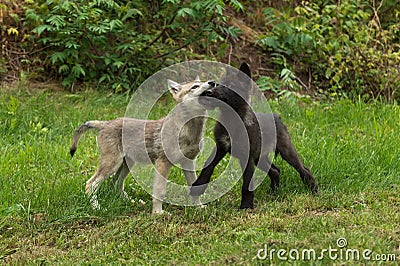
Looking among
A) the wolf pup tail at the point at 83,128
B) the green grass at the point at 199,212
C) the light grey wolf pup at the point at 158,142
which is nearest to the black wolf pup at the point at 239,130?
the light grey wolf pup at the point at 158,142

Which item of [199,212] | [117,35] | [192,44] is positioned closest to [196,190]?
[199,212]

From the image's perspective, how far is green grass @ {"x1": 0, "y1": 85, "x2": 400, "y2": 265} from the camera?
484 cm

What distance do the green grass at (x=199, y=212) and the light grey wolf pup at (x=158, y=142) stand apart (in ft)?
0.81

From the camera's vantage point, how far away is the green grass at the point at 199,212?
4.84 metres

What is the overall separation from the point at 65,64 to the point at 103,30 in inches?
55.6

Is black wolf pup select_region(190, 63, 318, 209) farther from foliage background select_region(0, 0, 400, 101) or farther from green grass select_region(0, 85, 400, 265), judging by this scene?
foliage background select_region(0, 0, 400, 101)

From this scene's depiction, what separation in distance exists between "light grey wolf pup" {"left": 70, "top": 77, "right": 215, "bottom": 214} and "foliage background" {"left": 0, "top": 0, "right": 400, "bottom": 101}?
3.43m

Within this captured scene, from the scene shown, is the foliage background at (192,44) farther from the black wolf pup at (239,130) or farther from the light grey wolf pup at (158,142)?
the black wolf pup at (239,130)

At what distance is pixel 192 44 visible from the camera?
11.4 metres

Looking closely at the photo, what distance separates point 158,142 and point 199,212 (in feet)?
→ 2.95

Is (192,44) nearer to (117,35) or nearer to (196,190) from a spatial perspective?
(117,35)

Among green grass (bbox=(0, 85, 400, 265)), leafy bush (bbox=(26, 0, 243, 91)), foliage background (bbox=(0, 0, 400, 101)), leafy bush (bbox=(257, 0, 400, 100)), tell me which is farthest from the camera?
leafy bush (bbox=(257, 0, 400, 100))

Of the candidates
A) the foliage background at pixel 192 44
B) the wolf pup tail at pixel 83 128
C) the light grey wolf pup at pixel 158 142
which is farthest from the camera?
the foliage background at pixel 192 44

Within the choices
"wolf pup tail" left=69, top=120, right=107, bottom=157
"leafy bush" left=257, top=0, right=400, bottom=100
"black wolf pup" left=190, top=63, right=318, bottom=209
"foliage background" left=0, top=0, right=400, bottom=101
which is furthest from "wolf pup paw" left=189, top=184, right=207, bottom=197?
"leafy bush" left=257, top=0, right=400, bottom=100
